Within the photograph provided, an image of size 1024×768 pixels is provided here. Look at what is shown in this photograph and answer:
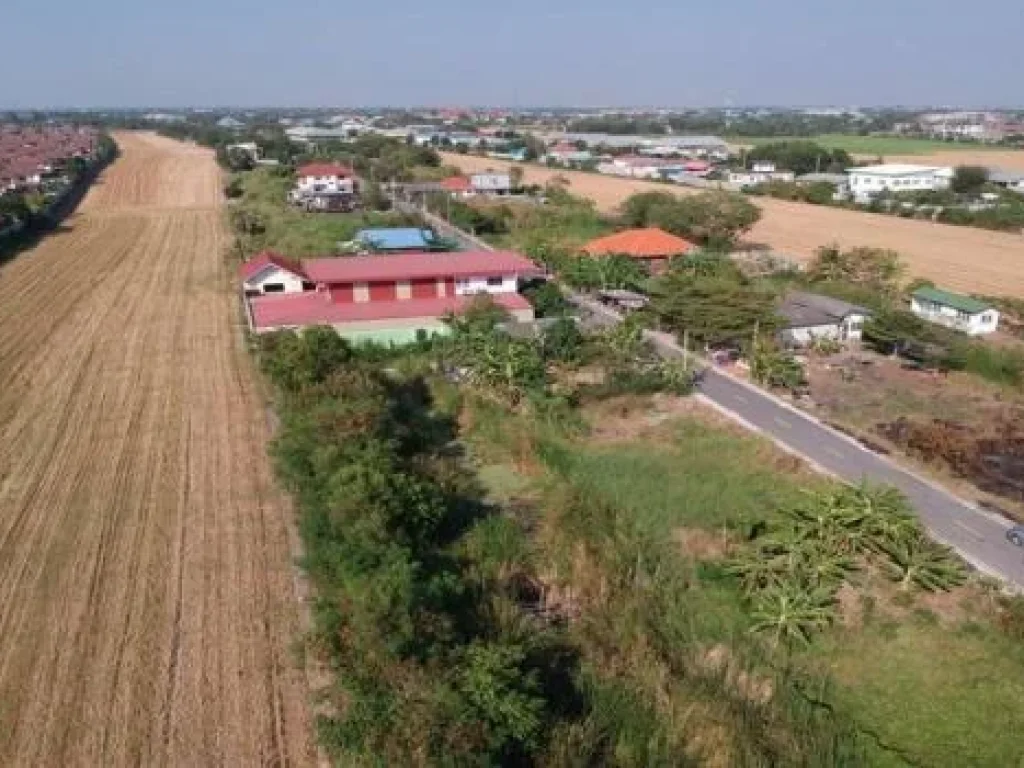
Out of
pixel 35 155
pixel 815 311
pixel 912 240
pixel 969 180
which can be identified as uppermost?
pixel 35 155

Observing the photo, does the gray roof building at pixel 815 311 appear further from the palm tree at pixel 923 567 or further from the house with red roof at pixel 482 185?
the house with red roof at pixel 482 185

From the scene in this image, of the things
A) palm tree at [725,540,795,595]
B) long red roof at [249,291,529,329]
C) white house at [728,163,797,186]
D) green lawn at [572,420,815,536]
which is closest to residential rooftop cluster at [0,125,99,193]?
long red roof at [249,291,529,329]

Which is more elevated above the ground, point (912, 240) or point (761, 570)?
point (761, 570)

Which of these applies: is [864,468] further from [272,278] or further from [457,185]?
[457,185]

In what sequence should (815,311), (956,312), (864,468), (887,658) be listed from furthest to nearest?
(956,312) → (815,311) → (864,468) → (887,658)

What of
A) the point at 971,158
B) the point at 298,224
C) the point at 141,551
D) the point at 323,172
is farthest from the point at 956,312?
the point at 971,158

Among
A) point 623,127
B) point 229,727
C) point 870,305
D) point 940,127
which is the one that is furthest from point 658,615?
point 940,127

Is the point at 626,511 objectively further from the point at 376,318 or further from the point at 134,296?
the point at 134,296

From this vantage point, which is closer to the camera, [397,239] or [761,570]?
[761,570]
